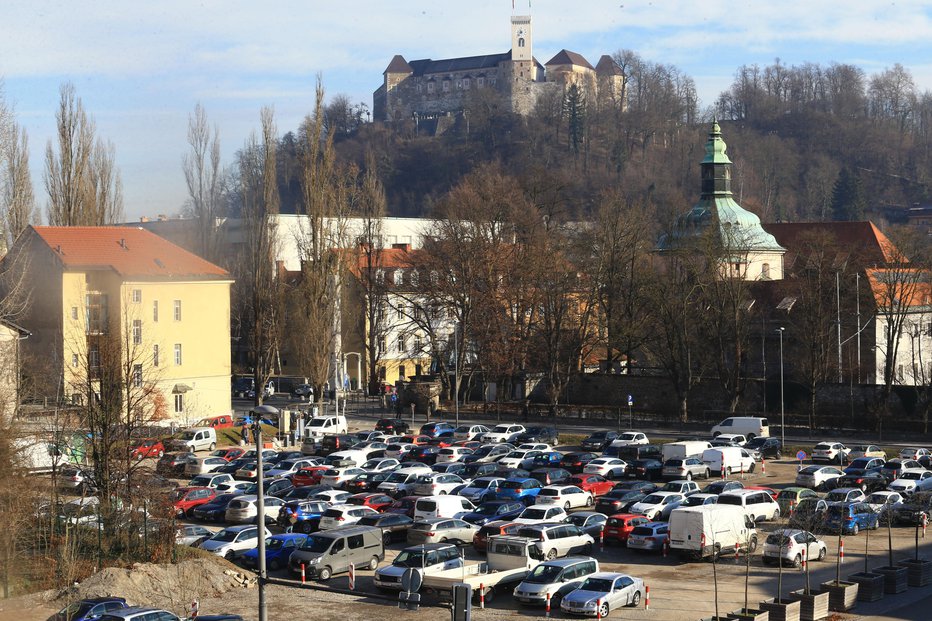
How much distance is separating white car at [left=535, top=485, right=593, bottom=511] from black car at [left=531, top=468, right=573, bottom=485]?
5.00ft

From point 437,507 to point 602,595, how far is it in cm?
1044

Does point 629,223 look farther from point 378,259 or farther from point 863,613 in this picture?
point 863,613

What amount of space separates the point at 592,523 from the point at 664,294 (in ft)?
103

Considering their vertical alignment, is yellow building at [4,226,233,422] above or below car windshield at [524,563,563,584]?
above

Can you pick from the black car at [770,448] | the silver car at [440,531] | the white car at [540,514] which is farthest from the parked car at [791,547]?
the black car at [770,448]

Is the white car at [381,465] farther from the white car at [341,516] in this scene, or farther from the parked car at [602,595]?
the parked car at [602,595]

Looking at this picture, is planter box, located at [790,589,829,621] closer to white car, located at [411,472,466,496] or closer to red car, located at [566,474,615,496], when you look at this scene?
white car, located at [411,472,466,496]

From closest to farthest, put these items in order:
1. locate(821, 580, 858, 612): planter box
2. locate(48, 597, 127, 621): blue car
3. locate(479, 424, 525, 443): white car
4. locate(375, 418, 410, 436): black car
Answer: locate(48, 597, 127, 621): blue car < locate(821, 580, 858, 612): planter box < locate(479, 424, 525, 443): white car < locate(375, 418, 410, 436): black car

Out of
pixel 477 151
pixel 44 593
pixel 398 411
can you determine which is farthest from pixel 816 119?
pixel 44 593

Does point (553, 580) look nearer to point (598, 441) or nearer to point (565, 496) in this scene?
point (565, 496)

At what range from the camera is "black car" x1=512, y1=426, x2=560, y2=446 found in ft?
173

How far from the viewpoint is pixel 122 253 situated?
5762cm

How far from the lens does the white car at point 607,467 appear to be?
42.8 m

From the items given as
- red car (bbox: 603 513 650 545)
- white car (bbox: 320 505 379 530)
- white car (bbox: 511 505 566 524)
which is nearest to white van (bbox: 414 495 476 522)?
white car (bbox: 320 505 379 530)
